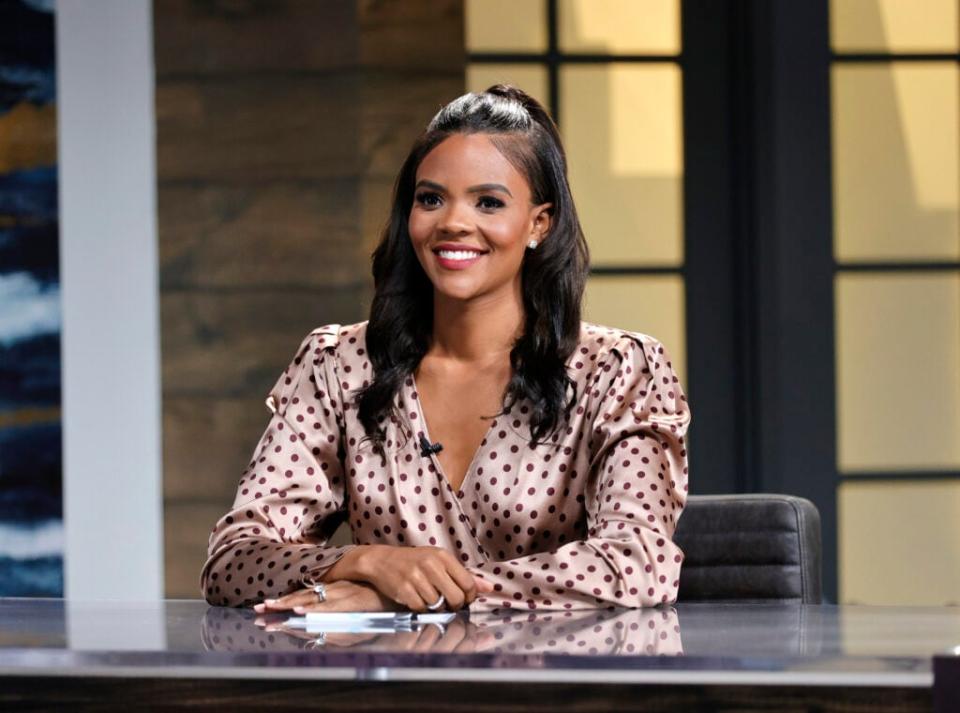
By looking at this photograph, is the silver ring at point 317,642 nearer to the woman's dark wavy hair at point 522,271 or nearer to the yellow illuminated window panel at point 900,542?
the woman's dark wavy hair at point 522,271

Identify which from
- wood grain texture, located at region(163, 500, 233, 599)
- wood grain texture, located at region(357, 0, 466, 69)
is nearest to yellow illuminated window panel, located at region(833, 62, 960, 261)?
wood grain texture, located at region(357, 0, 466, 69)

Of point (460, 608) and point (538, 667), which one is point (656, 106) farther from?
point (538, 667)

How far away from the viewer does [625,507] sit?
2021 mm

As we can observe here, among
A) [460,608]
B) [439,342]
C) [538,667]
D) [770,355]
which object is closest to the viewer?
[538,667]

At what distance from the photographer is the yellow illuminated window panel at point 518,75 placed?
418 cm

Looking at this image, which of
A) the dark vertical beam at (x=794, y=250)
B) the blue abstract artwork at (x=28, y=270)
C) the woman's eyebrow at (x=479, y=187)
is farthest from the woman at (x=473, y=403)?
the blue abstract artwork at (x=28, y=270)

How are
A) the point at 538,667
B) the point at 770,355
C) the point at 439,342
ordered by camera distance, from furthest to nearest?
1. the point at 770,355
2. the point at 439,342
3. the point at 538,667

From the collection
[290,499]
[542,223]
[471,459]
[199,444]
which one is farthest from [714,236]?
[290,499]

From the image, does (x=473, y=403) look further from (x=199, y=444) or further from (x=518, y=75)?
(x=518, y=75)

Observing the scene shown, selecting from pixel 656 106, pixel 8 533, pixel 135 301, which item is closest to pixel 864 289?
pixel 656 106

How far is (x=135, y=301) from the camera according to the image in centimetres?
406

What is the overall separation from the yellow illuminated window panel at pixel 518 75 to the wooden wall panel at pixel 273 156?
0.10 meters

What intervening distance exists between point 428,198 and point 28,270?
2092 mm

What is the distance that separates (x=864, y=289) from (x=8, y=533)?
7.67 feet
